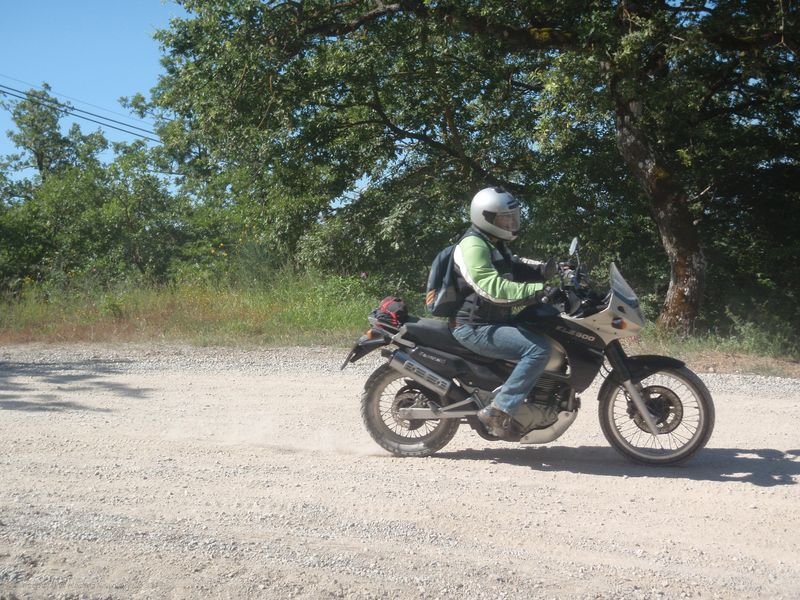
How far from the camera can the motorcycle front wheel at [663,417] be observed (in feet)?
19.3

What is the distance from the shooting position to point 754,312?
14523 millimetres

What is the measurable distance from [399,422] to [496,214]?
66.3 inches

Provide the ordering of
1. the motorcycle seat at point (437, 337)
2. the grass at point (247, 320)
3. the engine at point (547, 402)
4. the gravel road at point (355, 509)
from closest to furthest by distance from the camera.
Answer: the gravel road at point (355, 509) < the engine at point (547, 402) < the motorcycle seat at point (437, 337) < the grass at point (247, 320)

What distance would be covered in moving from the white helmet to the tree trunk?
320 inches

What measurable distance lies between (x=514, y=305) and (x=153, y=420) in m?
3.51

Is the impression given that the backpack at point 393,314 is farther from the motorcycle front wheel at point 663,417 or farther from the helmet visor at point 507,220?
the motorcycle front wheel at point 663,417

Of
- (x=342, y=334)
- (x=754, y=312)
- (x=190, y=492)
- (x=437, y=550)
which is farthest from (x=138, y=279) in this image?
(x=437, y=550)

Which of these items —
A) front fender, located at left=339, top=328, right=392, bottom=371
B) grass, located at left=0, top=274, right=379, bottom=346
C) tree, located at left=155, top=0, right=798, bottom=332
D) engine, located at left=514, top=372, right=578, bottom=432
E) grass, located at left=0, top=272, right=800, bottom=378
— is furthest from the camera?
grass, located at left=0, top=274, right=379, bottom=346

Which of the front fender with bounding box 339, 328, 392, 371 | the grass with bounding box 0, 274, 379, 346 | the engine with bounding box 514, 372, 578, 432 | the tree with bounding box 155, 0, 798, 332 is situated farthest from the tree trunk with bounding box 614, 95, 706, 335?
the front fender with bounding box 339, 328, 392, 371

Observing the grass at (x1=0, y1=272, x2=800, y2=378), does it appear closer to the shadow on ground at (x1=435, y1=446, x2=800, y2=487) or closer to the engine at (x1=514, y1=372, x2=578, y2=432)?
the shadow on ground at (x1=435, y1=446, x2=800, y2=487)

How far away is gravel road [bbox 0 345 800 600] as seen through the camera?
4.08 meters

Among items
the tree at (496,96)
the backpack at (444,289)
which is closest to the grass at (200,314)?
the tree at (496,96)

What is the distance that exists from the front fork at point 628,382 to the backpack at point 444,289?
3.65 feet

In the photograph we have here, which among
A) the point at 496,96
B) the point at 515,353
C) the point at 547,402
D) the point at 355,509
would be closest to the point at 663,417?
the point at 547,402
